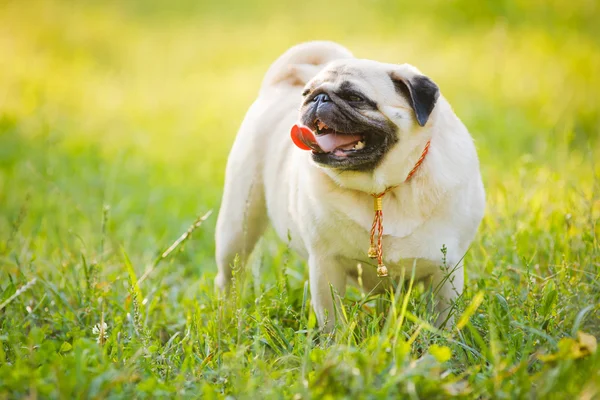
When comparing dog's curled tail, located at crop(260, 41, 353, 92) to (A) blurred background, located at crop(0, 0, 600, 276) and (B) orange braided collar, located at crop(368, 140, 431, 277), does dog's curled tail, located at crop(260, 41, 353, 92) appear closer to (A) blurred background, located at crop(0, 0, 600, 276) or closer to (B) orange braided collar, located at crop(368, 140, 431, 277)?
(B) orange braided collar, located at crop(368, 140, 431, 277)

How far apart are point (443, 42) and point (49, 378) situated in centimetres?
963

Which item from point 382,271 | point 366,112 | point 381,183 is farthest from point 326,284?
point 366,112

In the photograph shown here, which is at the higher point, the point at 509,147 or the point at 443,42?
the point at 443,42

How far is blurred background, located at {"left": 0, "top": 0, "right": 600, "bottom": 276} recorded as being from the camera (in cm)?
528

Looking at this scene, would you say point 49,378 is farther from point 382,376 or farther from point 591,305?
point 591,305

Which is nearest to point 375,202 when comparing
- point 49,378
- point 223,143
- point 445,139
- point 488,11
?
point 445,139

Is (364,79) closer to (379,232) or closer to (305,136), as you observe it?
(305,136)

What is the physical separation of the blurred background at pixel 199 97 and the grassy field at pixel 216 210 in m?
0.04

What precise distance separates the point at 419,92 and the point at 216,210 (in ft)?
10.4

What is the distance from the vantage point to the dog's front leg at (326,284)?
3.36m

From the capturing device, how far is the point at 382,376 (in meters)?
2.39

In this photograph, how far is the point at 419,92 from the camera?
10.1 feet

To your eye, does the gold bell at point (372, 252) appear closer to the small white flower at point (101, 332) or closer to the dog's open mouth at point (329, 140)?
the dog's open mouth at point (329, 140)

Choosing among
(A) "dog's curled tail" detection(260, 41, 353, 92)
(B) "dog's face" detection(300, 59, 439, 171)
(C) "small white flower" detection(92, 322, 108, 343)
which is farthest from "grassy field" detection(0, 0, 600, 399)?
(A) "dog's curled tail" detection(260, 41, 353, 92)
